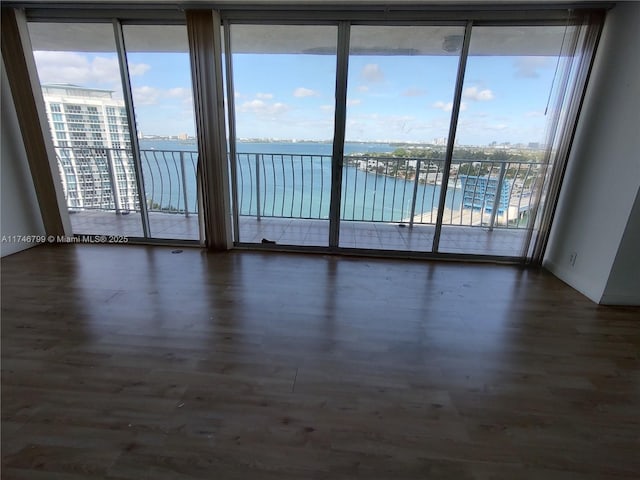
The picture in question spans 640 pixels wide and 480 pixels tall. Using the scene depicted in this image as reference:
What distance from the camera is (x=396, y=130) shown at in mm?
3699

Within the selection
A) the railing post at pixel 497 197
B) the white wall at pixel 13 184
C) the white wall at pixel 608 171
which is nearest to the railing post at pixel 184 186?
the white wall at pixel 13 184

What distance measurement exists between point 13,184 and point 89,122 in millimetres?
→ 1108

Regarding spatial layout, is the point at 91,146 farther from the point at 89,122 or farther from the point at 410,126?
the point at 410,126

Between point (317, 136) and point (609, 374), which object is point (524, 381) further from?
point (317, 136)

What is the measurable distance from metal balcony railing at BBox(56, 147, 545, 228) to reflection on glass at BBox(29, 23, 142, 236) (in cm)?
2

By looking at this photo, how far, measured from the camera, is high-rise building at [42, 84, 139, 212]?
3.50 m

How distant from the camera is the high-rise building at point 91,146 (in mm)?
3504

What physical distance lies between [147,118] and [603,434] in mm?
4316

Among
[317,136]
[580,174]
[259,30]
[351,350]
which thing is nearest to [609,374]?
[351,350]

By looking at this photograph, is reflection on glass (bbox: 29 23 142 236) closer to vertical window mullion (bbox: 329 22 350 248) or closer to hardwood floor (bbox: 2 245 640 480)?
hardwood floor (bbox: 2 245 640 480)

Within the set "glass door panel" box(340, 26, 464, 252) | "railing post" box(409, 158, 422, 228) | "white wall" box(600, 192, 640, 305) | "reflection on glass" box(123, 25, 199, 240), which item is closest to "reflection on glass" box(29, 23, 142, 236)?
"reflection on glass" box(123, 25, 199, 240)

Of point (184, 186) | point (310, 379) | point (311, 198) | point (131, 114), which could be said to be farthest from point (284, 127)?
point (310, 379)

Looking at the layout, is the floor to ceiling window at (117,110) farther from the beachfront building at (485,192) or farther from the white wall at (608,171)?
the white wall at (608,171)

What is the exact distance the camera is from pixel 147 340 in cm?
190
